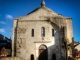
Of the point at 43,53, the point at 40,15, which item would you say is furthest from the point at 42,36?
the point at 40,15

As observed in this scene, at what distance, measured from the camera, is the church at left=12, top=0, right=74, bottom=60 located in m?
23.8

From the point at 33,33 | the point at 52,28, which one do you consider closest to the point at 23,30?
the point at 33,33

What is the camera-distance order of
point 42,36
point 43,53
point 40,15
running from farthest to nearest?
point 40,15
point 42,36
point 43,53

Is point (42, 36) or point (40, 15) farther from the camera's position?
point (40, 15)

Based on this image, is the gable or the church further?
the gable

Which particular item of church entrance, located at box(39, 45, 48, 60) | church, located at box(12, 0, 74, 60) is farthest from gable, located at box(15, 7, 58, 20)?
church entrance, located at box(39, 45, 48, 60)

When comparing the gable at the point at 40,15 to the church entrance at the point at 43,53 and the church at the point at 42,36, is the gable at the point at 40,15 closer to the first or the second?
the church at the point at 42,36

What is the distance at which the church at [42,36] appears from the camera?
2375 cm

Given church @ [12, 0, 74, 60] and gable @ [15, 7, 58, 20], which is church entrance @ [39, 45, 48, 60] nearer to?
church @ [12, 0, 74, 60]

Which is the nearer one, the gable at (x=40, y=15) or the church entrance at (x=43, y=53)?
the church entrance at (x=43, y=53)

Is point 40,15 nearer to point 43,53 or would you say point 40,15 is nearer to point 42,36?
point 42,36

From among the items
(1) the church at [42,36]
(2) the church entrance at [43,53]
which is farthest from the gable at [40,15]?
(2) the church entrance at [43,53]

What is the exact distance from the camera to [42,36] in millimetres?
24328

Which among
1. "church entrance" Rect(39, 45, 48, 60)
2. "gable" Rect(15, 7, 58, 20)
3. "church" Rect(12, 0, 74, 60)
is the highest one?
"gable" Rect(15, 7, 58, 20)
